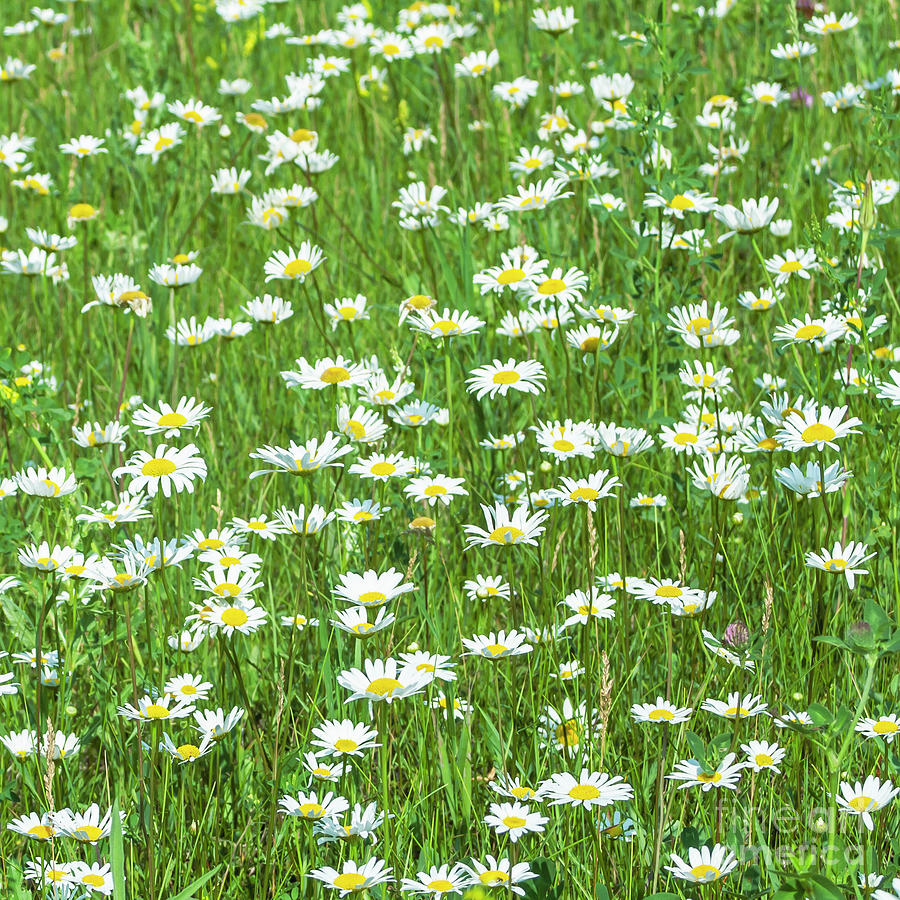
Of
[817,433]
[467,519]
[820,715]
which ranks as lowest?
[467,519]

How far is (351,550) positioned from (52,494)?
57cm

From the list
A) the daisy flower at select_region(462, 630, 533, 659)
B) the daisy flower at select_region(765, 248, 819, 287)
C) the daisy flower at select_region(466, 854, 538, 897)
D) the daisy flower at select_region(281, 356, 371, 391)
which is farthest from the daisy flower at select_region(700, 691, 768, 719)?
the daisy flower at select_region(765, 248, 819, 287)

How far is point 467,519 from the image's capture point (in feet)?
8.95

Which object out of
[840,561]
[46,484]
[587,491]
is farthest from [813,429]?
[46,484]

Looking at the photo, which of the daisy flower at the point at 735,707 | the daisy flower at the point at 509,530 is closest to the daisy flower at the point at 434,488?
the daisy flower at the point at 509,530

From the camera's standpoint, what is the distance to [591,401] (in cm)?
288

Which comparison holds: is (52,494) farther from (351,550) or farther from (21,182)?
(21,182)

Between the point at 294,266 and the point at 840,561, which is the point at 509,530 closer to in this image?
the point at 840,561

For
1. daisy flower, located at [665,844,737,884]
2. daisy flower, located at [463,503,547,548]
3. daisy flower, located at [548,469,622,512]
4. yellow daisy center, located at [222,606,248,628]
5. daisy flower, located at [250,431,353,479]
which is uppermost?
daisy flower, located at [250,431,353,479]

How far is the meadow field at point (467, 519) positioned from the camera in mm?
1854

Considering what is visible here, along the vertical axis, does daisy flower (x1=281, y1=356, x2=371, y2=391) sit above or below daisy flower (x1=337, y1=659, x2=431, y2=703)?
above

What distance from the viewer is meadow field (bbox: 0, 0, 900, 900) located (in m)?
1.85

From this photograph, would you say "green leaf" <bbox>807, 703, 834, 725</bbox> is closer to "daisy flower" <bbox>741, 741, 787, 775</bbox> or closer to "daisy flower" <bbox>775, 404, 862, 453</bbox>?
"daisy flower" <bbox>741, 741, 787, 775</bbox>

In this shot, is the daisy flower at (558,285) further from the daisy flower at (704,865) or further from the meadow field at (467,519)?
the daisy flower at (704,865)
